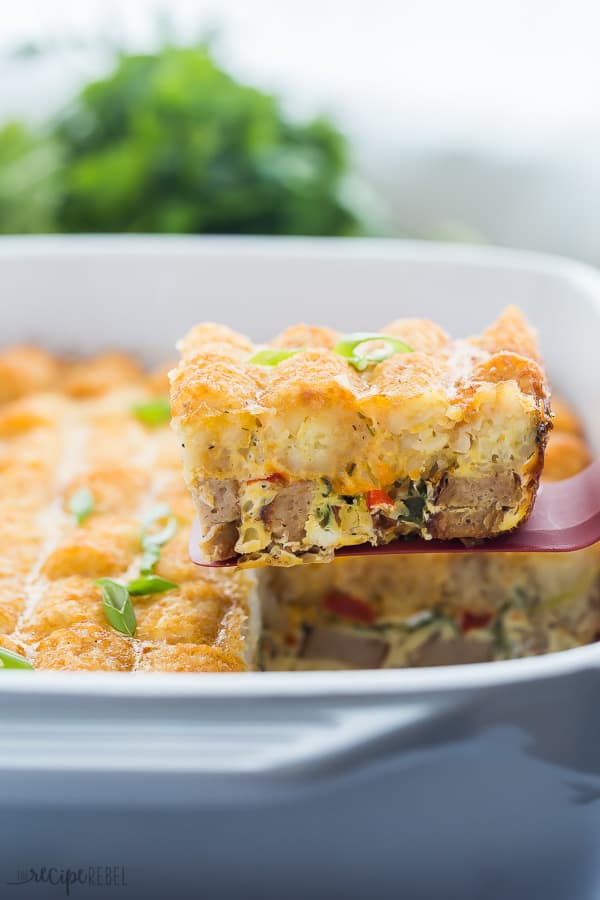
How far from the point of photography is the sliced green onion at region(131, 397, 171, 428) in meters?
2.70

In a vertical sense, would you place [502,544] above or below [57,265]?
below

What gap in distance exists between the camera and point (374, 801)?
4.63ft

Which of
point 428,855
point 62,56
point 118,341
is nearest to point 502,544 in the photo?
point 428,855

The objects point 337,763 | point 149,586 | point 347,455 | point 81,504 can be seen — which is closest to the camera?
point 337,763

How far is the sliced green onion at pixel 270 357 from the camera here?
1923 millimetres

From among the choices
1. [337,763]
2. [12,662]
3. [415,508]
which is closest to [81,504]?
[12,662]

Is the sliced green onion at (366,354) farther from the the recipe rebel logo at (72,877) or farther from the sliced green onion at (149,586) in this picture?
the the recipe rebel logo at (72,877)

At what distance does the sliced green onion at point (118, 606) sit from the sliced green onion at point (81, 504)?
31 centimetres

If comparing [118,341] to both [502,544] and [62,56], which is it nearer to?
[502,544]

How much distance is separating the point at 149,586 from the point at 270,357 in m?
0.49

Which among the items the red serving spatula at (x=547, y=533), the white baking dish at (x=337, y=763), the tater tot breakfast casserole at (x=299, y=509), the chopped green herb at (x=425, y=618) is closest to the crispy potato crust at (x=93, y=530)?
the tater tot breakfast casserole at (x=299, y=509)

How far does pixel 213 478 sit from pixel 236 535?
111 millimetres

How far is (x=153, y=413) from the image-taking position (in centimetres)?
269

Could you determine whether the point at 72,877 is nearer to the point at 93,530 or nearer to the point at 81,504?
the point at 93,530
